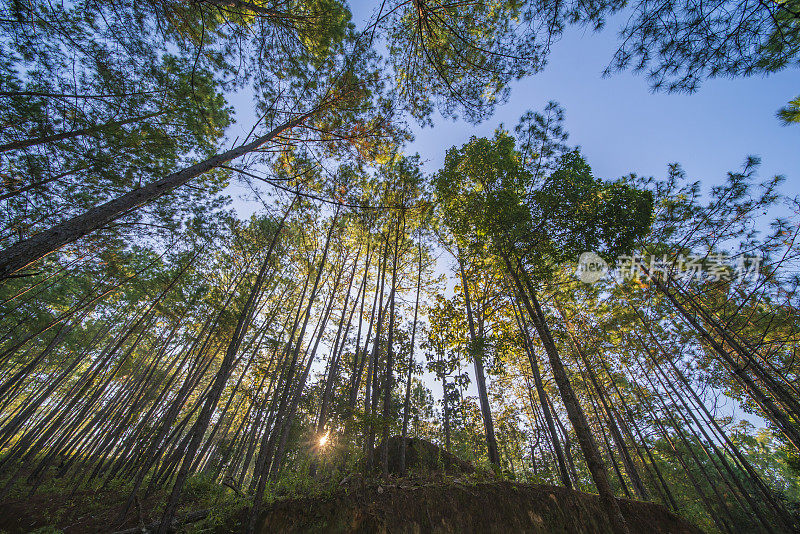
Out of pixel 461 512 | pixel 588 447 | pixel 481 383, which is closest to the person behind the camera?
pixel 461 512

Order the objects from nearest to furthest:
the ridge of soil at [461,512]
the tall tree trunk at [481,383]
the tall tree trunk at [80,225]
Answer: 1. the tall tree trunk at [80,225]
2. the ridge of soil at [461,512]
3. the tall tree trunk at [481,383]

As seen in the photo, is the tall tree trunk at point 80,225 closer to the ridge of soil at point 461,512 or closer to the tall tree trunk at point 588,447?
the ridge of soil at point 461,512

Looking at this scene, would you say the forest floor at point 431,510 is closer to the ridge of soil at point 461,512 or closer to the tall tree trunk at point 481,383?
the ridge of soil at point 461,512

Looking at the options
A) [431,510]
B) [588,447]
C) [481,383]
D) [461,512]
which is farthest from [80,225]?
[481,383]

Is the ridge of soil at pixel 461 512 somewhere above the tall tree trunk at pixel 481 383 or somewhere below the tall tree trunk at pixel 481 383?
below

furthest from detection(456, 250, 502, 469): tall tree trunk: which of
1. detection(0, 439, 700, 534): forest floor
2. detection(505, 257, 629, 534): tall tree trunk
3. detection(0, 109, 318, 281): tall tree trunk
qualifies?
detection(0, 109, 318, 281): tall tree trunk

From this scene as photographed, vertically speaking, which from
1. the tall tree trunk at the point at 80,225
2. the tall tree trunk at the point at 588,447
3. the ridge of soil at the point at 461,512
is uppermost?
the tall tree trunk at the point at 80,225

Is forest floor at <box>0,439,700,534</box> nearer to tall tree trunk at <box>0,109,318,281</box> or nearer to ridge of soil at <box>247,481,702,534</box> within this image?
ridge of soil at <box>247,481,702,534</box>

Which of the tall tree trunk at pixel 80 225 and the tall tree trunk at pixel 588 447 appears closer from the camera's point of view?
the tall tree trunk at pixel 80 225

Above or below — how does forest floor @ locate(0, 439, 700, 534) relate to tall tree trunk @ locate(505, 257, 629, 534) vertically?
below

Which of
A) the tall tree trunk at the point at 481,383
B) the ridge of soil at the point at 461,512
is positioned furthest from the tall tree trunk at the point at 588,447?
the tall tree trunk at the point at 481,383

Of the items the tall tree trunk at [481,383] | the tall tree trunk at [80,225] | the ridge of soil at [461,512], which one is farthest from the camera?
the tall tree trunk at [481,383]

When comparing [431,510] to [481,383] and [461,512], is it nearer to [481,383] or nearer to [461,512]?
[461,512]

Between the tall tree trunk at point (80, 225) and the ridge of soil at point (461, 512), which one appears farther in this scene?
the ridge of soil at point (461, 512)
